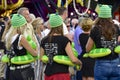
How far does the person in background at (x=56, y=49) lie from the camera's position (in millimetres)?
7176

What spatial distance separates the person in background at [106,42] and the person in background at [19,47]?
106 centimetres

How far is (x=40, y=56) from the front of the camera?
771 centimetres

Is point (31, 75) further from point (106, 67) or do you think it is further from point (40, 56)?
point (106, 67)

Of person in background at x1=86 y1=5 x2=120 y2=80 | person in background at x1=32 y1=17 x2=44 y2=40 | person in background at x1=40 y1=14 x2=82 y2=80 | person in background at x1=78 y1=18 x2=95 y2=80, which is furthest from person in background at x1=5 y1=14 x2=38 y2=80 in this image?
person in background at x1=32 y1=17 x2=44 y2=40

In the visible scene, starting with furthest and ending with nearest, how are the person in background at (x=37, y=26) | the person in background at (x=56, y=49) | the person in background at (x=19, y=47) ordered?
the person in background at (x=37, y=26) → the person in background at (x=19, y=47) → the person in background at (x=56, y=49)

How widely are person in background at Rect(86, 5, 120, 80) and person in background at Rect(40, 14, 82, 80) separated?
1.27ft

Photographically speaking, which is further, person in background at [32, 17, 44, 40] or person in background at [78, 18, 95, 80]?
person in background at [32, 17, 44, 40]

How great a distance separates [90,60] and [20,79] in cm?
197

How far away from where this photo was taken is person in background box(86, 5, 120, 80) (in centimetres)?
723

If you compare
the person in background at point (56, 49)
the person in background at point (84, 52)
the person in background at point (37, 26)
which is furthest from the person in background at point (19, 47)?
the person in background at point (37, 26)

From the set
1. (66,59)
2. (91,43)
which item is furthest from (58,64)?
(91,43)

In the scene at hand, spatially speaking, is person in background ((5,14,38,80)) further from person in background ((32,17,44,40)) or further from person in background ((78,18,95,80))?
person in background ((32,17,44,40))

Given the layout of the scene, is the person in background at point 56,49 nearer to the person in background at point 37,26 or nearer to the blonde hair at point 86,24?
the blonde hair at point 86,24

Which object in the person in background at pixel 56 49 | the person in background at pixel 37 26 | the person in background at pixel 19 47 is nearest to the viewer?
the person in background at pixel 56 49
